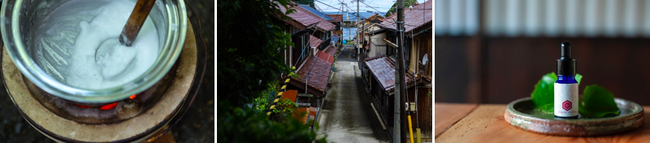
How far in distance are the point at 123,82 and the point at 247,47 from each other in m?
0.41

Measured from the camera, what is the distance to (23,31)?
3.64ft

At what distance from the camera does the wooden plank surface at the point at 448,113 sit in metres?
1.17

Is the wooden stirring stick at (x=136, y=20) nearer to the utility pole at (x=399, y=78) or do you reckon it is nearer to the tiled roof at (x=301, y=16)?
the tiled roof at (x=301, y=16)

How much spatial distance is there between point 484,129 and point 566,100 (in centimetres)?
21

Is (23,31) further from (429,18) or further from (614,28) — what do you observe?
(614,28)

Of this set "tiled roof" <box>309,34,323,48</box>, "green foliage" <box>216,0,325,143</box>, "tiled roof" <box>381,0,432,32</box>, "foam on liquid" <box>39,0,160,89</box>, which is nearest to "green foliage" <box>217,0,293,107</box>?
"green foliage" <box>216,0,325,143</box>

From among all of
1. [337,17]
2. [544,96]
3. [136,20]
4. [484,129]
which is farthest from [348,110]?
[136,20]

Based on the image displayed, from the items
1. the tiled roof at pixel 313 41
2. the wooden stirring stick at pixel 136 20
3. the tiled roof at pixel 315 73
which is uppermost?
the wooden stirring stick at pixel 136 20

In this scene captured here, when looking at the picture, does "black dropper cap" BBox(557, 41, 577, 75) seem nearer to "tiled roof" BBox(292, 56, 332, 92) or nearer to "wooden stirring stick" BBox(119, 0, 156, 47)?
"tiled roof" BBox(292, 56, 332, 92)

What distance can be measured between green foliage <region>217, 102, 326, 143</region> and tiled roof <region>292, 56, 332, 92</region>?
17 centimetres

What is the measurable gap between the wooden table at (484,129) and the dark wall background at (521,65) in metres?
0.05

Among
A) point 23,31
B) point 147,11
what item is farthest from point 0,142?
point 147,11

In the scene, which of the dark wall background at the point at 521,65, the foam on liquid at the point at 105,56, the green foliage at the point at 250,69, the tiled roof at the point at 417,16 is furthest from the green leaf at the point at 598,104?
the foam on liquid at the point at 105,56

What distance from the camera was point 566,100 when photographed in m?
0.88
